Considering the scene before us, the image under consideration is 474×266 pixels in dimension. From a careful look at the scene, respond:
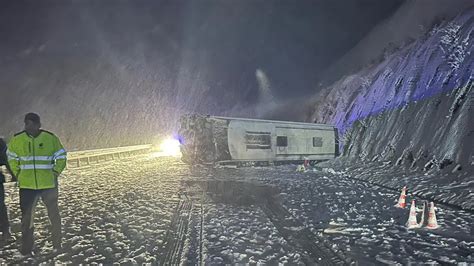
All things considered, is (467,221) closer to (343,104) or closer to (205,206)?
(205,206)

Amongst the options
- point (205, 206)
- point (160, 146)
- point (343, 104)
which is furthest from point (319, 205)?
point (160, 146)

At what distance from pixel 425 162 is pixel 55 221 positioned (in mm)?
12558

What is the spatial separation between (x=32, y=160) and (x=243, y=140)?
45.6 feet

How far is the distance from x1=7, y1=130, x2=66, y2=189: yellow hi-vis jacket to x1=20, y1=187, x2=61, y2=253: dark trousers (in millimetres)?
112

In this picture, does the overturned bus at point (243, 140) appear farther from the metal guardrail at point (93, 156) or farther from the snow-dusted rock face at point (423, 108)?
the metal guardrail at point (93, 156)

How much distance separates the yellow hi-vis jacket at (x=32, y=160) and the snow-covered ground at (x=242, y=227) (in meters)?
1.15

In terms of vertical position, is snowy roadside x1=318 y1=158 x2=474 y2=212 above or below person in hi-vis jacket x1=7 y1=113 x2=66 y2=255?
below

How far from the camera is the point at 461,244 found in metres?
5.43

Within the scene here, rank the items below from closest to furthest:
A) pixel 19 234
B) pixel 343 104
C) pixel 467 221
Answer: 1. pixel 19 234
2. pixel 467 221
3. pixel 343 104

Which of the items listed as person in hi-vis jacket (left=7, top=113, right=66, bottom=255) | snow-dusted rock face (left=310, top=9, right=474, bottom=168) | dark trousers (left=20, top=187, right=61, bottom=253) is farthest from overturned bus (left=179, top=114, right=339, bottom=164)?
person in hi-vis jacket (left=7, top=113, right=66, bottom=255)

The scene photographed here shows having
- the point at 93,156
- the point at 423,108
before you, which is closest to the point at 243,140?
the point at 423,108

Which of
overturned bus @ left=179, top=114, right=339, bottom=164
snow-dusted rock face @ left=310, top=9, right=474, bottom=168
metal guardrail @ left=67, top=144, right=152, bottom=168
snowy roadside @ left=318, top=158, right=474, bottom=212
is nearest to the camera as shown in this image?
snowy roadside @ left=318, top=158, right=474, bottom=212

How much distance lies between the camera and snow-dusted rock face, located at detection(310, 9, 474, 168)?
12.2 metres

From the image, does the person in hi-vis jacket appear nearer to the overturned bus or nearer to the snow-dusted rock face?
the snow-dusted rock face
